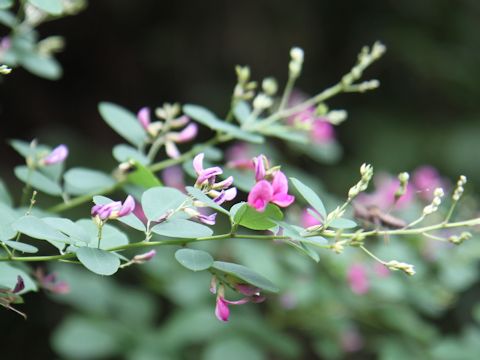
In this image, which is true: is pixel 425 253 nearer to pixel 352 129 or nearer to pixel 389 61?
pixel 352 129

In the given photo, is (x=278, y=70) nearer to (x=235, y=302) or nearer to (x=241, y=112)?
→ (x=241, y=112)

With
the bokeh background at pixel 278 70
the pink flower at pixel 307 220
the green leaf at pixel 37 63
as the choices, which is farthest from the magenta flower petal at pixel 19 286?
the bokeh background at pixel 278 70

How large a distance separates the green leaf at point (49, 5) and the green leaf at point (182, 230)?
53 cm

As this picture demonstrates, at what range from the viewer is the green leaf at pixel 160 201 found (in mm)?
932

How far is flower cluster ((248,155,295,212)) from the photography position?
2.91 ft

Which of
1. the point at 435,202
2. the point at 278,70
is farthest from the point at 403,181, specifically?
the point at 278,70

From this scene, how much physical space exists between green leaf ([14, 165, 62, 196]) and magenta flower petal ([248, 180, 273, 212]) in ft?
2.01

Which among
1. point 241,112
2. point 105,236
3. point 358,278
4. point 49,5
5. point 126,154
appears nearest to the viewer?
point 105,236

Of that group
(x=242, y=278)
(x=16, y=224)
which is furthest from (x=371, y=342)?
(x=16, y=224)

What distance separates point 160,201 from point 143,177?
0.30m

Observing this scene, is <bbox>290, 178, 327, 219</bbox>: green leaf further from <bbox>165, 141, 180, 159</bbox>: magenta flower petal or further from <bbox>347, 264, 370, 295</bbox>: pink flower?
<bbox>347, 264, 370, 295</bbox>: pink flower

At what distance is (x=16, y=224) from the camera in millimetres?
880

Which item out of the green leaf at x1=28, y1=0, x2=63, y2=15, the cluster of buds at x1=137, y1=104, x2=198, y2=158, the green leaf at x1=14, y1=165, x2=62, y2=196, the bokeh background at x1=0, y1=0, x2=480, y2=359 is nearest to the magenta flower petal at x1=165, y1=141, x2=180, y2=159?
the cluster of buds at x1=137, y1=104, x2=198, y2=158

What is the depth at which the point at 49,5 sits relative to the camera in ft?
4.08
